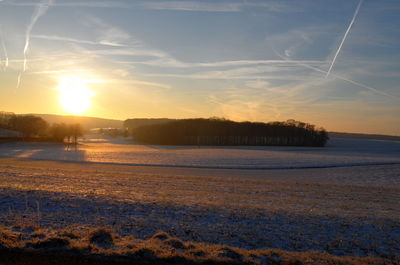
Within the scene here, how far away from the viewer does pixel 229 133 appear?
92.3 metres

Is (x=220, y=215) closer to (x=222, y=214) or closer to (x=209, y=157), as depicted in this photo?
(x=222, y=214)

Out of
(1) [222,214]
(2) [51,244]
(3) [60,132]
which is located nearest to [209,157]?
(1) [222,214]

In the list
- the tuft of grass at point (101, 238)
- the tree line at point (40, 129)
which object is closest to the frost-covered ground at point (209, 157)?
the tree line at point (40, 129)

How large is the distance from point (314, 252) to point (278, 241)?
1.05 m

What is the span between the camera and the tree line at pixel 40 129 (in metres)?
79.5

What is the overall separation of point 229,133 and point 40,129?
165ft

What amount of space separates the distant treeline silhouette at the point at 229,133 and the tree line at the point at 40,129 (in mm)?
21438

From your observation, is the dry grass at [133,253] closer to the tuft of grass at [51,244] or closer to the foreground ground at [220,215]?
the tuft of grass at [51,244]

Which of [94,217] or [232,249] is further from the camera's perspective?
[94,217]

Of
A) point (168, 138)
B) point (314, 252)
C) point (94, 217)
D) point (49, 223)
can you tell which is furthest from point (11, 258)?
point (168, 138)

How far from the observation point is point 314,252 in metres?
7.74

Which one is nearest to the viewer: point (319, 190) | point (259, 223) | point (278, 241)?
point (278, 241)

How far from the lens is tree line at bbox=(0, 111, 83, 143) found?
7950 cm

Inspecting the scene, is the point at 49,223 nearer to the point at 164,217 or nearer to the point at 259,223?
the point at 164,217
